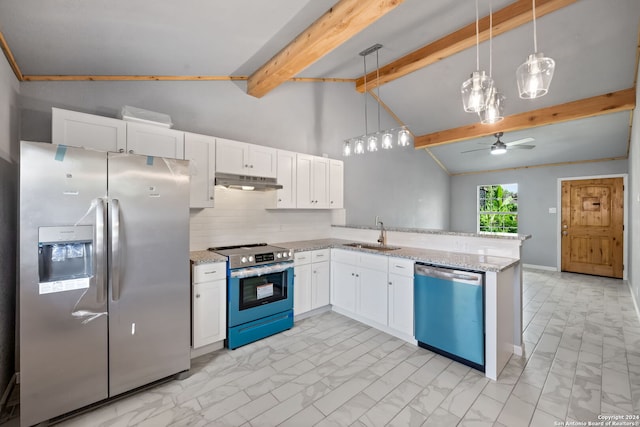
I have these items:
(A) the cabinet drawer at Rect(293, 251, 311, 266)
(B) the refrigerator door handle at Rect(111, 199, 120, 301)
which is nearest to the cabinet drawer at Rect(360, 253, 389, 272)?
(A) the cabinet drawer at Rect(293, 251, 311, 266)

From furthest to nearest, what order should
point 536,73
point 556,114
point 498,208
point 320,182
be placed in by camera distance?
point 498,208, point 556,114, point 320,182, point 536,73

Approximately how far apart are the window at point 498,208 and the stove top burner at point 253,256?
6.63m

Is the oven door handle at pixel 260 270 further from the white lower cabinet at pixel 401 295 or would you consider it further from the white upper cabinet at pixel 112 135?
the white upper cabinet at pixel 112 135

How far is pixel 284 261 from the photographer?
3.23 metres

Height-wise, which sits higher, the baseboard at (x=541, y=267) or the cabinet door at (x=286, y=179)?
the cabinet door at (x=286, y=179)

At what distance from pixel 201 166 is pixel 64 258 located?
1.43m

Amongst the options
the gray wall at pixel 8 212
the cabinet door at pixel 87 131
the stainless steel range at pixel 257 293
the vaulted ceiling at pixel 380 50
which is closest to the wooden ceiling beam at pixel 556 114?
the vaulted ceiling at pixel 380 50

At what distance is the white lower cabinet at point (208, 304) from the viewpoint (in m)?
2.62

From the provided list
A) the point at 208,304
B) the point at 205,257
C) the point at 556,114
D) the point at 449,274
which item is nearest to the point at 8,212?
the point at 205,257

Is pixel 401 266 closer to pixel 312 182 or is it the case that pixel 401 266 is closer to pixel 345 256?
pixel 345 256

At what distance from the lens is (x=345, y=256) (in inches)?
143

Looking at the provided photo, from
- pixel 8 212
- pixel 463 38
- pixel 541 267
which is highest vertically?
pixel 463 38

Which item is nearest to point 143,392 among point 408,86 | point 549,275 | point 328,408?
point 328,408

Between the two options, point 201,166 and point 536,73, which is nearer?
point 536,73
